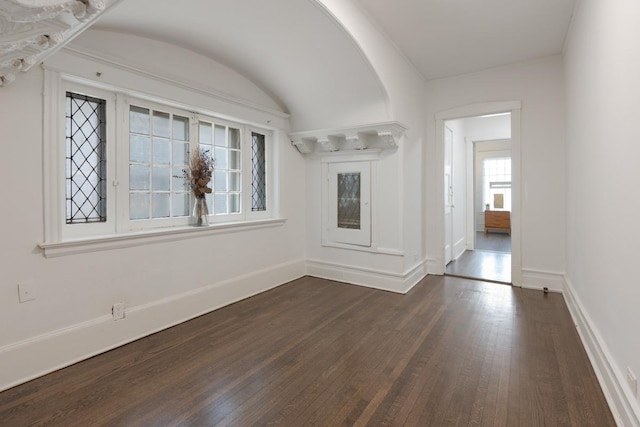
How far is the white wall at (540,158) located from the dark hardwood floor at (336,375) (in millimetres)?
984

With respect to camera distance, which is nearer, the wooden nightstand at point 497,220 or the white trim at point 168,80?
the white trim at point 168,80

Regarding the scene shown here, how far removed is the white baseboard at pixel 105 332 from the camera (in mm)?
2092

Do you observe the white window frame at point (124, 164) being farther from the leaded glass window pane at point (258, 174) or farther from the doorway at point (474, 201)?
the doorway at point (474, 201)

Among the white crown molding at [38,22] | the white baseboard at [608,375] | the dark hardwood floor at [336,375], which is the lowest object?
the dark hardwood floor at [336,375]

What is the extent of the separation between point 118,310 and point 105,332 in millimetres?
175

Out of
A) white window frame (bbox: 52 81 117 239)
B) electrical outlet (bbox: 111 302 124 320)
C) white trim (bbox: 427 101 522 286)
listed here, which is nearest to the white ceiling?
white trim (bbox: 427 101 522 286)

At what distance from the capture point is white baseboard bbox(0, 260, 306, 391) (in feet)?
6.86

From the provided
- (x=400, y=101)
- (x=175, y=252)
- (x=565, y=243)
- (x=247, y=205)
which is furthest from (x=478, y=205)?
(x=175, y=252)

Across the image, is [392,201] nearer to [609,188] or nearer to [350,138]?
[350,138]

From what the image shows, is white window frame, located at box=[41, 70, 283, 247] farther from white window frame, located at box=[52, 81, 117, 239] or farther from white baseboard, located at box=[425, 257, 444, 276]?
Answer: white baseboard, located at box=[425, 257, 444, 276]

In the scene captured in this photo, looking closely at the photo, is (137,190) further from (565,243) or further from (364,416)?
(565,243)

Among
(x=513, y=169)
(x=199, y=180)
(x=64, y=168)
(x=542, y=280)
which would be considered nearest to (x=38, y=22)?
(x=64, y=168)

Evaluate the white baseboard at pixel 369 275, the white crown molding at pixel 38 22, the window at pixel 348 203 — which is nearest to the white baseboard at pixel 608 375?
the white baseboard at pixel 369 275

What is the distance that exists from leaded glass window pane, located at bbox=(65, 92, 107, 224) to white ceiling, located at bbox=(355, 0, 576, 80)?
8.39 ft
